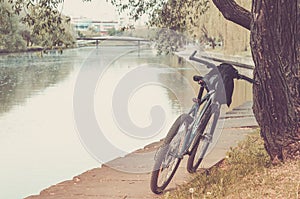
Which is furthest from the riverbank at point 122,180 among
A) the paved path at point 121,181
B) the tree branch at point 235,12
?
the tree branch at point 235,12

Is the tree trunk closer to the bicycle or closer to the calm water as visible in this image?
the bicycle

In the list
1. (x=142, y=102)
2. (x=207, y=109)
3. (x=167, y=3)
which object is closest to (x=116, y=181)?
(x=207, y=109)

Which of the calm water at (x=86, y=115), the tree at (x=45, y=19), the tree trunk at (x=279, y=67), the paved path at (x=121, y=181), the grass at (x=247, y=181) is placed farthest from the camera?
the tree at (x=45, y=19)

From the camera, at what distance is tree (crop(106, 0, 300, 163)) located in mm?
3113

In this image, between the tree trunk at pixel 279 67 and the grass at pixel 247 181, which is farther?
the tree trunk at pixel 279 67

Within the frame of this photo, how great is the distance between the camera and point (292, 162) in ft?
10.4

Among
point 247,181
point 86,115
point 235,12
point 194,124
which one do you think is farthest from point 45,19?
point 247,181

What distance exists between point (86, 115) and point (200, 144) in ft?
3.44

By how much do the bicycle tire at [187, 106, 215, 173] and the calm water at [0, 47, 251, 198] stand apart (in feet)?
2.18

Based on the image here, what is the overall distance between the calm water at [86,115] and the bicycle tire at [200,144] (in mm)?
663

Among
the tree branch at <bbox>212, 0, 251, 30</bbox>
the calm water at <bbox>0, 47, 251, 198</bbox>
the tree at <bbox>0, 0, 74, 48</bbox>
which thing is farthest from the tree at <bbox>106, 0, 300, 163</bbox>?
the tree at <bbox>0, 0, 74, 48</bbox>

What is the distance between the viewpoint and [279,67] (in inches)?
124

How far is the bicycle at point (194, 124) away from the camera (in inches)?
125

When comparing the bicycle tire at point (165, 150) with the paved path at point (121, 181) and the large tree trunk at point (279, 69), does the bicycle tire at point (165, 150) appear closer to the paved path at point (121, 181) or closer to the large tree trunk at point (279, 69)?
the paved path at point (121, 181)
